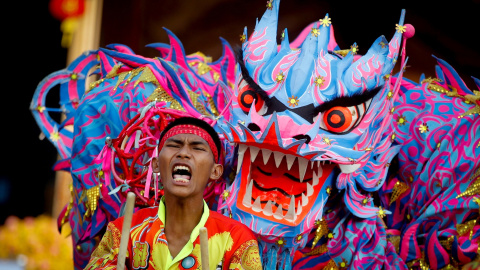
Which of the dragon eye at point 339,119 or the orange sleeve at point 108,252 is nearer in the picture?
the orange sleeve at point 108,252

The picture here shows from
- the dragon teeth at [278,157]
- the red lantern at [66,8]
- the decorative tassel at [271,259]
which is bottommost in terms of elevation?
the decorative tassel at [271,259]

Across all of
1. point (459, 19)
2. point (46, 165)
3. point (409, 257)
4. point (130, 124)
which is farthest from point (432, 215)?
point (46, 165)

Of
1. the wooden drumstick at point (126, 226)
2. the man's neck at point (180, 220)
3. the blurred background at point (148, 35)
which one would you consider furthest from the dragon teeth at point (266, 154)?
the blurred background at point (148, 35)

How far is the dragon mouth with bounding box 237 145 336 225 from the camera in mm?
3525

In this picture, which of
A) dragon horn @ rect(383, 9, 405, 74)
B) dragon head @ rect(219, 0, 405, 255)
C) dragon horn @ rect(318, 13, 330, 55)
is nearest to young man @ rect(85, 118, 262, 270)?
dragon head @ rect(219, 0, 405, 255)

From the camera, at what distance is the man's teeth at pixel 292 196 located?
352 cm

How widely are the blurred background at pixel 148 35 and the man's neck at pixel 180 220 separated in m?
2.89

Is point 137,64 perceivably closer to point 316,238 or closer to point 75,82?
point 75,82

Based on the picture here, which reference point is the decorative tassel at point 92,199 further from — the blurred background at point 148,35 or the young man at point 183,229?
the blurred background at point 148,35

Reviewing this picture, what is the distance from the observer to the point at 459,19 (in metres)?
5.26

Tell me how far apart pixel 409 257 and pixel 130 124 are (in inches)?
56.9

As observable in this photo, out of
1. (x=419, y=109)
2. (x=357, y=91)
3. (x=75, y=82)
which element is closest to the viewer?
(x=357, y=91)

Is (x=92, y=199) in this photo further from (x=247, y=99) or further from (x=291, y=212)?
(x=291, y=212)

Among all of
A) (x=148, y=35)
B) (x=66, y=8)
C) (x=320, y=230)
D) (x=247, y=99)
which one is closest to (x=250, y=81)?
(x=247, y=99)
